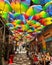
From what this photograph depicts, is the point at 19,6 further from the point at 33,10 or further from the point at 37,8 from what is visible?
the point at 37,8

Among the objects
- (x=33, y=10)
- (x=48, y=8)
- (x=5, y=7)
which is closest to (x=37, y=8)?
(x=33, y=10)

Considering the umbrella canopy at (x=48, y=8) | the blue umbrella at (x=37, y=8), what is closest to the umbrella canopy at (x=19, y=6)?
the blue umbrella at (x=37, y=8)

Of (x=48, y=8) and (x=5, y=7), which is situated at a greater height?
(x=5, y=7)

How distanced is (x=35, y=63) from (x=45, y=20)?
13.3ft

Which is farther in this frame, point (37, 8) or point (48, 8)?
point (37, 8)

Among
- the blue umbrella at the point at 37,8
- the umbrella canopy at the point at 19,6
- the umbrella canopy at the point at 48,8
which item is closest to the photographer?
the umbrella canopy at the point at 48,8

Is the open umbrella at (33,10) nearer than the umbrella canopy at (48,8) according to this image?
No

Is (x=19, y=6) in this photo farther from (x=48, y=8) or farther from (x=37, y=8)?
(x=48, y=8)

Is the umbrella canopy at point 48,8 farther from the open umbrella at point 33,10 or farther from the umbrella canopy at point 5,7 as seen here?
the umbrella canopy at point 5,7

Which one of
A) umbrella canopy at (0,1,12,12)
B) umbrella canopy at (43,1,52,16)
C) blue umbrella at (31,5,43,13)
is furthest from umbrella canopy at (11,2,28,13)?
umbrella canopy at (43,1,52,16)

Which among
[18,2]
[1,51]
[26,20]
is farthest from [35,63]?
[18,2]

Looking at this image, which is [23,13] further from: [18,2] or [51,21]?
[51,21]

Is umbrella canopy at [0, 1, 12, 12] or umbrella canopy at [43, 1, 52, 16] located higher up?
umbrella canopy at [0, 1, 12, 12]

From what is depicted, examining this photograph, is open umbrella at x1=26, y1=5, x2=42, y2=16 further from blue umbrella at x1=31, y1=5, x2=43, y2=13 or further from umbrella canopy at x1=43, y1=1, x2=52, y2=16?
umbrella canopy at x1=43, y1=1, x2=52, y2=16
